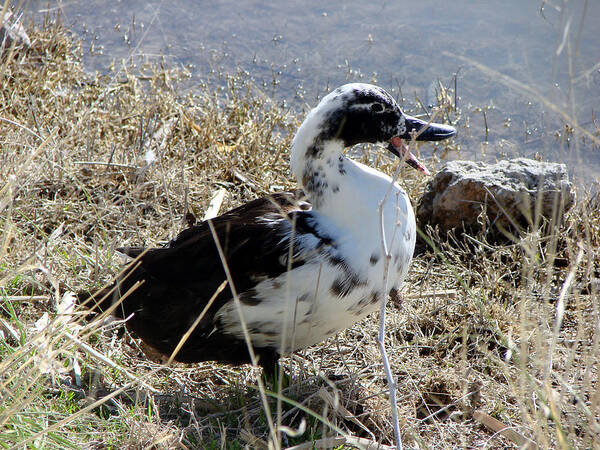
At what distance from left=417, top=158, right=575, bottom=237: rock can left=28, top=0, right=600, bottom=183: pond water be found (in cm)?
93

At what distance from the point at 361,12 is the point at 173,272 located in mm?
4160

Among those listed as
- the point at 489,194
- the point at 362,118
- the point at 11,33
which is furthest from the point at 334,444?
the point at 11,33

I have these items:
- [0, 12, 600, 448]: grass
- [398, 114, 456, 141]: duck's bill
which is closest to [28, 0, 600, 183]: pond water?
[0, 12, 600, 448]: grass

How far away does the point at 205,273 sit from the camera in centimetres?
274

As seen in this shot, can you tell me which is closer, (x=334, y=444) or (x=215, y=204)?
(x=334, y=444)

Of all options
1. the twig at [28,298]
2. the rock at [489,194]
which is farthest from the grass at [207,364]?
the rock at [489,194]

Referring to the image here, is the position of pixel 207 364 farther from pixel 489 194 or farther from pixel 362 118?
pixel 489 194

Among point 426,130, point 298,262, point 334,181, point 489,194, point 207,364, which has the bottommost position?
point 207,364

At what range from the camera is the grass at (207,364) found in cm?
224

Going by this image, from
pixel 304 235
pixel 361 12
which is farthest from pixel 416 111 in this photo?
pixel 304 235

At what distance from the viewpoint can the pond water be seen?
5.04 metres

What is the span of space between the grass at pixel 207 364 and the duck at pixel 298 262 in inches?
8.6

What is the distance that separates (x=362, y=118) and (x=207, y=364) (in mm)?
1220

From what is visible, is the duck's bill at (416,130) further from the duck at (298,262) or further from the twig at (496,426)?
the twig at (496,426)
